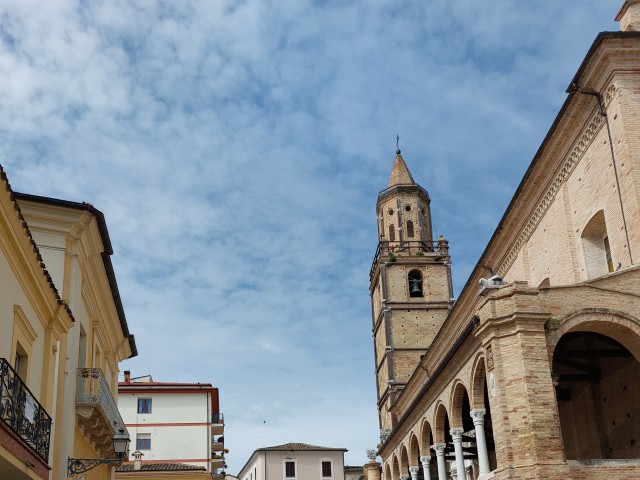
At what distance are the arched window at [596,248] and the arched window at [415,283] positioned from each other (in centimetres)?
2630

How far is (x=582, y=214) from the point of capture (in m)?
20.7

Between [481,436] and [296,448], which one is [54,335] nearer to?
[481,436]

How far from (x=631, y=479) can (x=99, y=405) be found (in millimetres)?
10240

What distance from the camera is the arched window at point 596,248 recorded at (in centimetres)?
2039

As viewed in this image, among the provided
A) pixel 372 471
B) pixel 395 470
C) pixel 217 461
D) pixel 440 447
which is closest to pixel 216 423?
pixel 217 461

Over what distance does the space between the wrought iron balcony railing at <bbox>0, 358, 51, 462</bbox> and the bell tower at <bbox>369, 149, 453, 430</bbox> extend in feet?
112

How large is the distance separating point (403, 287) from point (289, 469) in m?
25.1

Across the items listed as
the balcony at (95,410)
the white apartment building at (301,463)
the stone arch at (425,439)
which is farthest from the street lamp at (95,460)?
the white apartment building at (301,463)

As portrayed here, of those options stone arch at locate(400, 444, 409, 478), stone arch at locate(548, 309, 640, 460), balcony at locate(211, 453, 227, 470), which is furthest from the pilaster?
balcony at locate(211, 453, 227, 470)

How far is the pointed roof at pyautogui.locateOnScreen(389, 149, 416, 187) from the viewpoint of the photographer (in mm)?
50594

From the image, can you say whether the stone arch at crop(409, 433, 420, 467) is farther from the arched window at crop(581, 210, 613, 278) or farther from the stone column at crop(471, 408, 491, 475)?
the arched window at crop(581, 210, 613, 278)

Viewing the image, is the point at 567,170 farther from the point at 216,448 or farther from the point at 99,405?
the point at 216,448

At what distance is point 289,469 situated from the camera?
65500mm

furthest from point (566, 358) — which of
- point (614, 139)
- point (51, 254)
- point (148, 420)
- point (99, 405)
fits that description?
point (148, 420)
